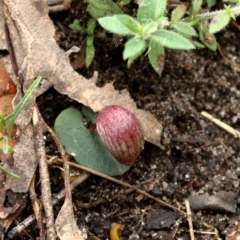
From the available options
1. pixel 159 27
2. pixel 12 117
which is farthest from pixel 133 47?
pixel 12 117

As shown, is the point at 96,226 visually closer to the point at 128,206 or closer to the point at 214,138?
the point at 128,206

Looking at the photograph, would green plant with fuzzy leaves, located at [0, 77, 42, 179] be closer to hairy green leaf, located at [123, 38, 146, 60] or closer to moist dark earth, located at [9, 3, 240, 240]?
moist dark earth, located at [9, 3, 240, 240]

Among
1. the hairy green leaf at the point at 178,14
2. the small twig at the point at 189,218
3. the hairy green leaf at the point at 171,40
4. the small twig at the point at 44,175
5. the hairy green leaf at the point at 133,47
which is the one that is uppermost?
the hairy green leaf at the point at 133,47

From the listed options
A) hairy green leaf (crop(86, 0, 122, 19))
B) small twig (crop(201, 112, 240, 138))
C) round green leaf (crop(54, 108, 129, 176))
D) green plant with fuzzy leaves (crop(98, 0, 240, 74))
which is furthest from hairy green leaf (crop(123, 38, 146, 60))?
small twig (crop(201, 112, 240, 138))

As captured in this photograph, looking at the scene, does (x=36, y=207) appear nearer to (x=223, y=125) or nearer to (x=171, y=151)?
(x=171, y=151)

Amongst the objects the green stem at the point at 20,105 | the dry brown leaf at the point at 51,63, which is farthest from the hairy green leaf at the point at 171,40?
the dry brown leaf at the point at 51,63

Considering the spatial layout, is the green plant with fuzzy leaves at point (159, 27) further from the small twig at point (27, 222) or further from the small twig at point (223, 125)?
the small twig at point (27, 222)
